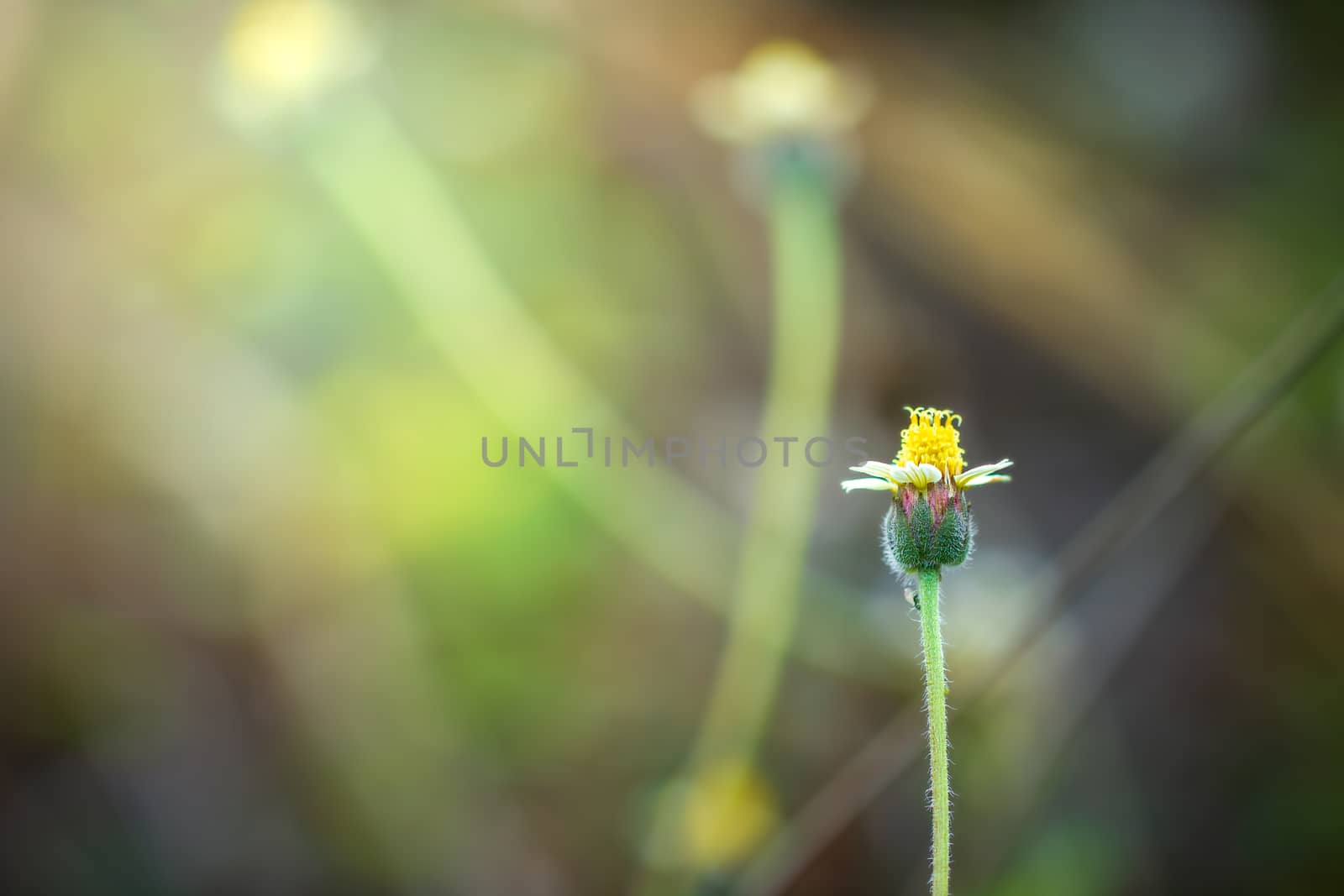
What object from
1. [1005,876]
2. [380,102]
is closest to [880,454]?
[1005,876]

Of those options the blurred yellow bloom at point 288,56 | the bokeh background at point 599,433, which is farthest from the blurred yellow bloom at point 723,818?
the blurred yellow bloom at point 288,56

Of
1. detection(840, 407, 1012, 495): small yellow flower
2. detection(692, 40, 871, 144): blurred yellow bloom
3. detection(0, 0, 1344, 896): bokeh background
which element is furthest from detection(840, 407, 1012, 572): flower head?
detection(692, 40, 871, 144): blurred yellow bloom

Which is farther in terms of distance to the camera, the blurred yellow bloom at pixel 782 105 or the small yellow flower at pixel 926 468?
the blurred yellow bloom at pixel 782 105

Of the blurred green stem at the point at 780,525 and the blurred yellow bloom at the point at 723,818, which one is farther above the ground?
the blurred green stem at the point at 780,525

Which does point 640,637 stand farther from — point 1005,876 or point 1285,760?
point 1285,760

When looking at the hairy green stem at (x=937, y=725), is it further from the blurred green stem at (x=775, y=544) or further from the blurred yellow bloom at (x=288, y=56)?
the blurred yellow bloom at (x=288, y=56)

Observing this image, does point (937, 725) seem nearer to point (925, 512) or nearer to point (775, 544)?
point (925, 512)
